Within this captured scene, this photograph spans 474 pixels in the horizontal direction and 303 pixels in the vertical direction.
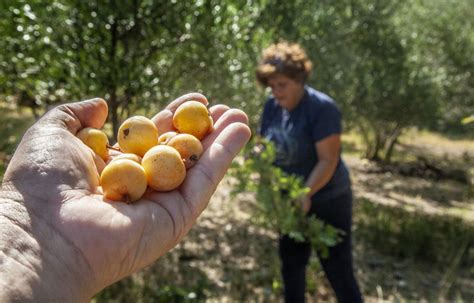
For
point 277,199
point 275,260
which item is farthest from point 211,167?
point 275,260

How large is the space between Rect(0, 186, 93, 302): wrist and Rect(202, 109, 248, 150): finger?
860 millimetres

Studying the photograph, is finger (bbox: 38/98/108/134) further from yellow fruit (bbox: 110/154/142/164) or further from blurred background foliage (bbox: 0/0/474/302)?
blurred background foliage (bbox: 0/0/474/302)

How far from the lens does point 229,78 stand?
14.0 feet

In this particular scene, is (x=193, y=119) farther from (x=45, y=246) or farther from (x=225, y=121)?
(x=45, y=246)

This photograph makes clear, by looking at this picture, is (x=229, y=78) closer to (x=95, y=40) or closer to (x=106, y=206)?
(x=95, y=40)

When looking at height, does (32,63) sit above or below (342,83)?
above

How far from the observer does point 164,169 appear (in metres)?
1.93

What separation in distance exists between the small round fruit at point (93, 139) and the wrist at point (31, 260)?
1.52 feet

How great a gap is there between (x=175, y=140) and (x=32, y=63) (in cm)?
196

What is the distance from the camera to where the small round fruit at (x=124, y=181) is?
71.9 inches

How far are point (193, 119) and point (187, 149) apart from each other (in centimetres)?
21

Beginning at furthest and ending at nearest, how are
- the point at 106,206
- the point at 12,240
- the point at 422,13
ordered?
the point at 422,13 < the point at 106,206 < the point at 12,240

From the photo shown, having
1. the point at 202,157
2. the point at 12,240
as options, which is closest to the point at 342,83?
the point at 202,157

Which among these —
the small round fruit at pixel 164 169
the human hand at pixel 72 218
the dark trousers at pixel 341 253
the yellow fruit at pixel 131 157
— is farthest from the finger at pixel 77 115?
the dark trousers at pixel 341 253
